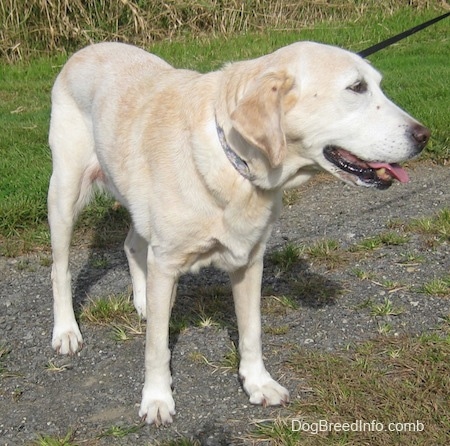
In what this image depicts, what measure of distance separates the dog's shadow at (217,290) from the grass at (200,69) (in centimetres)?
37

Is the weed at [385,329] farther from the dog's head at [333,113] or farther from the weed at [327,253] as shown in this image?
the dog's head at [333,113]

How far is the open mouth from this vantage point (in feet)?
9.87

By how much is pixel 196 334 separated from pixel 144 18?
7065 mm

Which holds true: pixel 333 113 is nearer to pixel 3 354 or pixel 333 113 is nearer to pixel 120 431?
pixel 120 431

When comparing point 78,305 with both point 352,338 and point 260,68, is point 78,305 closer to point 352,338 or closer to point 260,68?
point 352,338

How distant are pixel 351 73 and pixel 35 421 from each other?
1957mm

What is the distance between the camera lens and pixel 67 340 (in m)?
3.88

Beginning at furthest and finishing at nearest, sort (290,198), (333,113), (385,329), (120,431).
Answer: (290,198) → (385,329) → (120,431) → (333,113)

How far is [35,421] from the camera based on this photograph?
331 centimetres

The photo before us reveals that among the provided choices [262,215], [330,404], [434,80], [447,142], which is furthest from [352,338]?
[434,80]

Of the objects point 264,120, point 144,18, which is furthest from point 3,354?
point 144,18

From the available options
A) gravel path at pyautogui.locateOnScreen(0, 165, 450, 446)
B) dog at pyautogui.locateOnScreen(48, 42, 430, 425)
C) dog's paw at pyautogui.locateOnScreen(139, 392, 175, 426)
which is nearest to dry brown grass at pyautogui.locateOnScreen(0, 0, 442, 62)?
gravel path at pyautogui.locateOnScreen(0, 165, 450, 446)

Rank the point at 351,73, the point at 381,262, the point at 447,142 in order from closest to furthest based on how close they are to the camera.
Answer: the point at 351,73 < the point at 381,262 < the point at 447,142

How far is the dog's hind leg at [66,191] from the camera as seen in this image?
3928 mm
